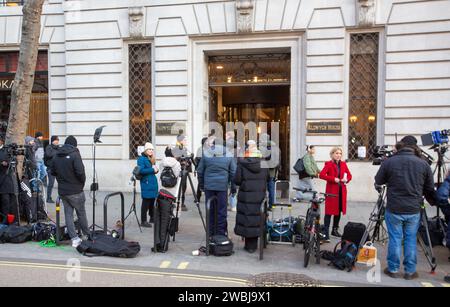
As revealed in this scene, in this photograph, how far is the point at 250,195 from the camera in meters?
6.82

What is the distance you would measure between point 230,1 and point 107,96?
541 cm

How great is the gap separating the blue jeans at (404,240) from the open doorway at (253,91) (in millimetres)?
8082

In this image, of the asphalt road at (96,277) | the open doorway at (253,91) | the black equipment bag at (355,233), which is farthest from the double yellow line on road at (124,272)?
the open doorway at (253,91)

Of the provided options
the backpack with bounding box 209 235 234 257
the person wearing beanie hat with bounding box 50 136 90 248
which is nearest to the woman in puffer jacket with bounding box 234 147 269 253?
the backpack with bounding box 209 235 234 257

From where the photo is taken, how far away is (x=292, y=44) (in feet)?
40.7

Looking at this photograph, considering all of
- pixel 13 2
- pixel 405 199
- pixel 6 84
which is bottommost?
pixel 405 199

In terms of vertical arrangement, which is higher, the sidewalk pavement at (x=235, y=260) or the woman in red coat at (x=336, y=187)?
the woman in red coat at (x=336, y=187)

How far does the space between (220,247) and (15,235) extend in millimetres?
4144

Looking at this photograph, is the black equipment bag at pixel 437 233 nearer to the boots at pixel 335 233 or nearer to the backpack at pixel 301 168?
the boots at pixel 335 233

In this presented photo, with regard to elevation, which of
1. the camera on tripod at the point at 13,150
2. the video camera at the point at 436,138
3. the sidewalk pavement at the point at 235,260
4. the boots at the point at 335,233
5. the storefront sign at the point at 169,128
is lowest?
the sidewalk pavement at the point at 235,260

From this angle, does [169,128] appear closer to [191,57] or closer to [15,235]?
[191,57]

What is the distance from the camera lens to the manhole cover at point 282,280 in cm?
548

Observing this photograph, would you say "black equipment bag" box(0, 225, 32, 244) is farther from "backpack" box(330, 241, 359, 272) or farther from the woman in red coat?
the woman in red coat

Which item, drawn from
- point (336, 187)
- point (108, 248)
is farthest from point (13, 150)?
point (336, 187)
